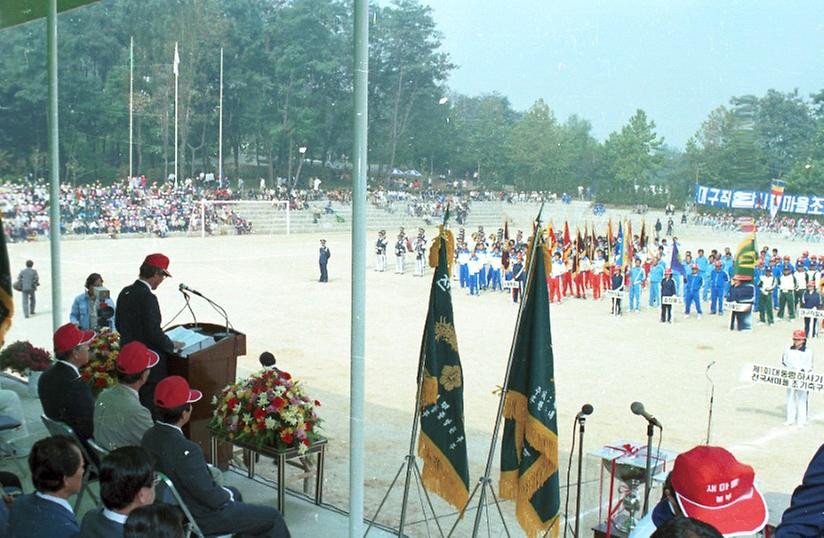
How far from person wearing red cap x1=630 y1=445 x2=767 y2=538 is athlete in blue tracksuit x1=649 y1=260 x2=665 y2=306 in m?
2.56

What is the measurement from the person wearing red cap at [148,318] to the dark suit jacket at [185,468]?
1360 millimetres

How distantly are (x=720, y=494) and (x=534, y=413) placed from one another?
1.95m

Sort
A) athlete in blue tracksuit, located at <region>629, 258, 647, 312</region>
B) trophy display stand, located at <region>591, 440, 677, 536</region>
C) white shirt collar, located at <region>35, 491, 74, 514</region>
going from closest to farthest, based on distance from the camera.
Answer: white shirt collar, located at <region>35, 491, 74, 514</region>
trophy display stand, located at <region>591, 440, 677, 536</region>
athlete in blue tracksuit, located at <region>629, 258, 647, 312</region>

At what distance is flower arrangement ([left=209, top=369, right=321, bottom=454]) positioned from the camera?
12.6ft

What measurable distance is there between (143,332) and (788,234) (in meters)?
2.98

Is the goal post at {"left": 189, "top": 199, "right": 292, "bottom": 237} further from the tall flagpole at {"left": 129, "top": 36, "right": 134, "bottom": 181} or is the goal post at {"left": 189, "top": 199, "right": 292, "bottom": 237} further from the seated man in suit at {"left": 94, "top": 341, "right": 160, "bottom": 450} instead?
the seated man in suit at {"left": 94, "top": 341, "right": 160, "bottom": 450}

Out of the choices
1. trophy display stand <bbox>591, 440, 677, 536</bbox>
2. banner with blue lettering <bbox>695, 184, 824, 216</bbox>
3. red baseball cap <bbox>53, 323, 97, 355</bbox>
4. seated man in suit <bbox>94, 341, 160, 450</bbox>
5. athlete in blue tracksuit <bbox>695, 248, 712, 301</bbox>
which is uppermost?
banner with blue lettering <bbox>695, 184, 824, 216</bbox>

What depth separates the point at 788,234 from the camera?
3.53m

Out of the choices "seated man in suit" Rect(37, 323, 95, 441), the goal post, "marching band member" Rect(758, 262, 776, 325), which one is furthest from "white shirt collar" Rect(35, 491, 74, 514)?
the goal post

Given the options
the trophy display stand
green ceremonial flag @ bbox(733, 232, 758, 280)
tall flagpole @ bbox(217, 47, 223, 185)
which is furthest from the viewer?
tall flagpole @ bbox(217, 47, 223, 185)

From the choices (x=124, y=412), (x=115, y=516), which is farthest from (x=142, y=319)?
(x=115, y=516)

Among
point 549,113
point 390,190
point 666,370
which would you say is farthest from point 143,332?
point 666,370

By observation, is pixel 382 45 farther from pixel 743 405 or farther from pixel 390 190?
pixel 743 405

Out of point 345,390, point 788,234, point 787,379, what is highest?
point 788,234
